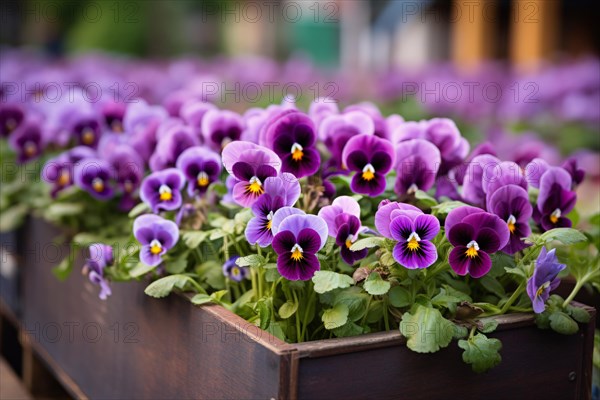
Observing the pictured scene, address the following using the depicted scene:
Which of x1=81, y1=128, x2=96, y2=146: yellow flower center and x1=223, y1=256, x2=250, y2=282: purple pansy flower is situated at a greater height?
x1=81, y1=128, x2=96, y2=146: yellow flower center

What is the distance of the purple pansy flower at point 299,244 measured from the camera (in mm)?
1225

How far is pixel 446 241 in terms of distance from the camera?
1317 millimetres

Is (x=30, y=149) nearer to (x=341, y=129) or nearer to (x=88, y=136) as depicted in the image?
(x=88, y=136)

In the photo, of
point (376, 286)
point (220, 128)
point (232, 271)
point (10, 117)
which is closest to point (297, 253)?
point (376, 286)

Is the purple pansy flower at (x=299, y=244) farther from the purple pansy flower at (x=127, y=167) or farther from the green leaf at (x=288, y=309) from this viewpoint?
the purple pansy flower at (x=127, y=167)

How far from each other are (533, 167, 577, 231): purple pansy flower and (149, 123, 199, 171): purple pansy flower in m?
0.72

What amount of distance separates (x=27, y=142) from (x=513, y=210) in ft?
4.69

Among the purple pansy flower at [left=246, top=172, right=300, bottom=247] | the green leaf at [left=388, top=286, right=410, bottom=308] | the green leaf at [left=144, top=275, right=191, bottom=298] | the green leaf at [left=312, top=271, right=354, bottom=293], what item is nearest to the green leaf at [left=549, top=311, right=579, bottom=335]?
the green leaf at [left=388, top=286, right=410, bottom=308]

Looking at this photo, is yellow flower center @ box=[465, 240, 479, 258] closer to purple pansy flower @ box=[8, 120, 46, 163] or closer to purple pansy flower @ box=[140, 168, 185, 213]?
purple pansy flower @ box=[140, 168, 185, 213]

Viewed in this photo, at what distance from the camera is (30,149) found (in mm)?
2262

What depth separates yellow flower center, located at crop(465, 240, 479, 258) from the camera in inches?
49.2

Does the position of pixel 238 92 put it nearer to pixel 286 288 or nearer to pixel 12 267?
pixel 12 267

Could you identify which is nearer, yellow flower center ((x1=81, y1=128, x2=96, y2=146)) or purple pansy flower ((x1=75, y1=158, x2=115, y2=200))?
purple pansy flower ((x1=75, y1=158, x2=115, y2=200))

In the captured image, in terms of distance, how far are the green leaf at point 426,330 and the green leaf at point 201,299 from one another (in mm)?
322
